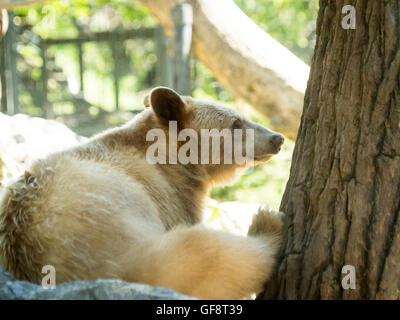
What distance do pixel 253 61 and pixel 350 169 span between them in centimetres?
407

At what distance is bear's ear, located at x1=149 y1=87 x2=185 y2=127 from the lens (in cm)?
349

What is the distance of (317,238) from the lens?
2.73 meters

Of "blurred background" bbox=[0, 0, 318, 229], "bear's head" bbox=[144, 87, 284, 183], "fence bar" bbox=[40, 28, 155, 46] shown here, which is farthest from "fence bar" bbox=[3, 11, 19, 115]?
"bear's head" bbox=[144, 87, 284, 183]

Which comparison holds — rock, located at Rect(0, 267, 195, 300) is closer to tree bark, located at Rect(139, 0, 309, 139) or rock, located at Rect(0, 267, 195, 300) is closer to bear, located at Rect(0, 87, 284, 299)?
bear, located at Rect(0, 87, 284, 299)

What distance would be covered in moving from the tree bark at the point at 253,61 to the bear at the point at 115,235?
3.62 metres

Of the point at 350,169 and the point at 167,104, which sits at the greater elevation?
the point at 167,104

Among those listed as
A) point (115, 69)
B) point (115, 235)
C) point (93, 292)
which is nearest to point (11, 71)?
point (115, 69)

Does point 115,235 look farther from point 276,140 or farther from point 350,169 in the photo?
point 276,140

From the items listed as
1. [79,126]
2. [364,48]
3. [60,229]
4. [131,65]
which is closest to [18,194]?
[60,229]

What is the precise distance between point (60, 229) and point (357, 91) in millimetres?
1710

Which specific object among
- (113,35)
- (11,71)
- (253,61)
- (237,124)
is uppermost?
(113,35)

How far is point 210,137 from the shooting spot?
3.75 metres

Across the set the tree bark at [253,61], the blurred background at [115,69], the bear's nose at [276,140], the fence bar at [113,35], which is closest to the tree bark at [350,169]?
the bear's nose at [276,140]

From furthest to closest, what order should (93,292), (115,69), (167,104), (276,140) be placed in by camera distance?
(115,69) → (276,140) → (167,104) → (93,292)
